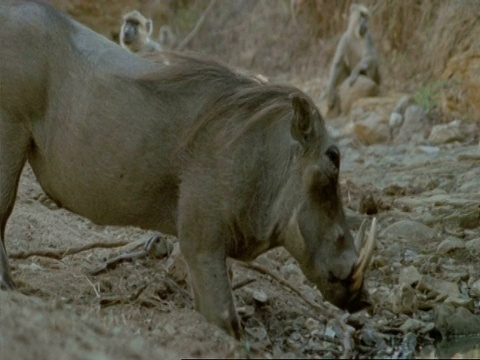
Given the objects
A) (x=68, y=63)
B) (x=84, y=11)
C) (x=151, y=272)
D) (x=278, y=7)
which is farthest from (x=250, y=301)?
(x=278, y=7)

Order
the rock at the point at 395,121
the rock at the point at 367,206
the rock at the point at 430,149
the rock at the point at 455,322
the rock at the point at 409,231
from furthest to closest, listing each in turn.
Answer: the rock at the point at 395,121, the rock at the point at 430,149, the rock at the point at 367,206, the rock at the point at 409,231, the rock at the point at 455,322

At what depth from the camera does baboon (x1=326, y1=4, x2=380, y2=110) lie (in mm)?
16047

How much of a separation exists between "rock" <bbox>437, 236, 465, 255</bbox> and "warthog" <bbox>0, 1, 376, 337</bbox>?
2.64 m

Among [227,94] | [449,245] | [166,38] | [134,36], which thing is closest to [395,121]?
[134,36]

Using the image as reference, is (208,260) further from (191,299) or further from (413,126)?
(413,126)

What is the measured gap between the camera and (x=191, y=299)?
605cm

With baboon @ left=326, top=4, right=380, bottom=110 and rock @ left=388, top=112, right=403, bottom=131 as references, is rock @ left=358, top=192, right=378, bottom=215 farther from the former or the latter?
baboon @ left=326, top=4, right=380, bottom=110

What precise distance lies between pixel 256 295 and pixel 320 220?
961 mm

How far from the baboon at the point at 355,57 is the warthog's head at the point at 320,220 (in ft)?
34.6

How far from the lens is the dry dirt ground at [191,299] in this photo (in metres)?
4.34

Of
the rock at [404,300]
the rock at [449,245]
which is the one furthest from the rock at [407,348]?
the rock at [449,245]

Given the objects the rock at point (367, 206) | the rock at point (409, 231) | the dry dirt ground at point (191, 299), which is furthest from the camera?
the rock at point (367, 206)

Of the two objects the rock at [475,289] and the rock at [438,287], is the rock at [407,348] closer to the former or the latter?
the rock at [438,287]

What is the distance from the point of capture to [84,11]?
13.2m
